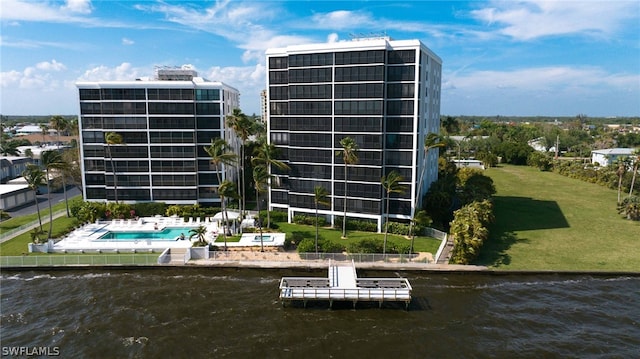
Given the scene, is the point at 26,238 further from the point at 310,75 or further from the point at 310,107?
the point at 310,75

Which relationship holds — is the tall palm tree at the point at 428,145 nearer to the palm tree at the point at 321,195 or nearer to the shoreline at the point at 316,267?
the shoreline at the point at 316,267

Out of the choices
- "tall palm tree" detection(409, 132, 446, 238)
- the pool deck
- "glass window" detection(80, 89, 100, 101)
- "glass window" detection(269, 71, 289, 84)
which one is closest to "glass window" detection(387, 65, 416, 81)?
"tall palm tree" detection(409, 132, 446, 238)

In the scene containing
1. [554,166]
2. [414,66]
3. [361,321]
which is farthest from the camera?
[554,166]

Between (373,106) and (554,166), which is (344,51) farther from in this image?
(554,166)

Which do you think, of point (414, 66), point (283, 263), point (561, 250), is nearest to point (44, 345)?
point (283, 263)

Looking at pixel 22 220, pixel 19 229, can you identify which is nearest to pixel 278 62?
pixel 19 229

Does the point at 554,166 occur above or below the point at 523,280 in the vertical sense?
above
